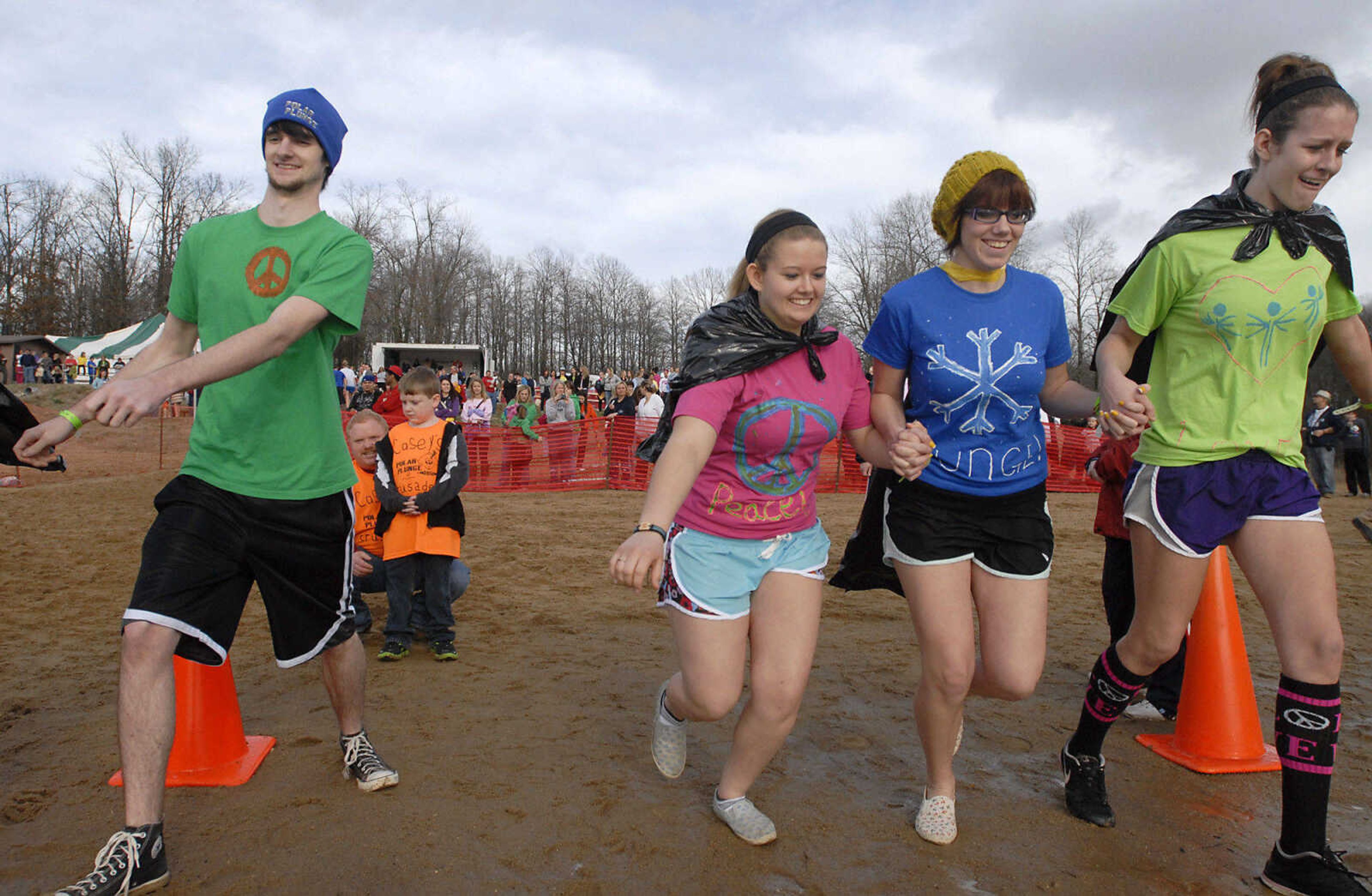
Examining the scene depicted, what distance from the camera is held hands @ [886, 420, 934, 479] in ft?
8.90

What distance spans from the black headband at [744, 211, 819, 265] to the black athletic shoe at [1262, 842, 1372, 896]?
7.74ft

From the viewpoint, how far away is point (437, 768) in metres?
3.51

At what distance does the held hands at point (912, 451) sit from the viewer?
8.90ft

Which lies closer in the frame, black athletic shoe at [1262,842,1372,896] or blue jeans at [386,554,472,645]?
black athletic shoe at [1262,842,1372,896]

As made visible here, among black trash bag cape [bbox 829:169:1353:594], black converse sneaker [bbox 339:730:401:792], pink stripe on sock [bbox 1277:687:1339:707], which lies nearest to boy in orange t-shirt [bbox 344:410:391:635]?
black converse sneaker [bbox 339:730:401:792]

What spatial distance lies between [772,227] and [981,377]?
828mm

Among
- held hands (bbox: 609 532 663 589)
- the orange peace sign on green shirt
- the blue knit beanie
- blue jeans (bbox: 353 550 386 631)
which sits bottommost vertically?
blue jeans (bbox: 353 550 386 631)

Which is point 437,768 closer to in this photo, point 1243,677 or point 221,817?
point 221,817

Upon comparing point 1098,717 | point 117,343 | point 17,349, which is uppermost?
point 117,343

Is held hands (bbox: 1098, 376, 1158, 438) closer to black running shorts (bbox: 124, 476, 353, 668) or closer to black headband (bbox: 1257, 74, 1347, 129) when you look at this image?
black headband (bbox: 1257, 74, 1347, 129)

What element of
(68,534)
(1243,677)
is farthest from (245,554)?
(68,534)

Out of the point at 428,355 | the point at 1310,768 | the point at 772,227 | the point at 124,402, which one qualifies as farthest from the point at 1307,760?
the point at 428,355

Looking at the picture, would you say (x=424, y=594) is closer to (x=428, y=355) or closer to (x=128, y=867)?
(x=128, y=867)

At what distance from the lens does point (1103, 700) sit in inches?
126
